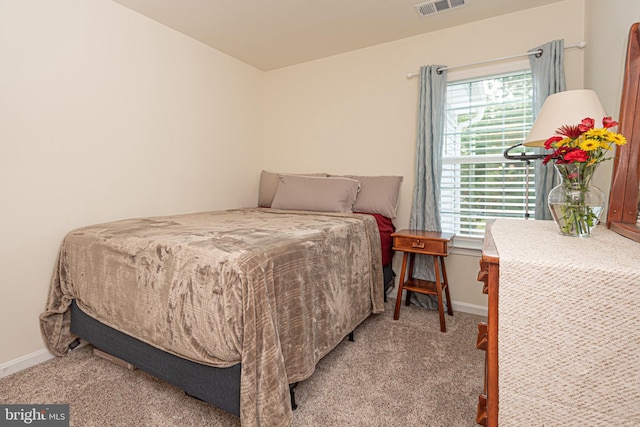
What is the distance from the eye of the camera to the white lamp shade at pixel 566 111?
122 cm

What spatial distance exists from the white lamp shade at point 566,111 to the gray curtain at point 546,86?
1.05 m

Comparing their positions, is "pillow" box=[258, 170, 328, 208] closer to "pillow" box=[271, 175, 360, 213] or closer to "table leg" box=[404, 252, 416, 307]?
"pillow" box=[271, 175, 360, 213]

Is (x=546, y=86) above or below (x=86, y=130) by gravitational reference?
above

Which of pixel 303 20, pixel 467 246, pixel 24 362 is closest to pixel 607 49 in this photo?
pixel 467 246

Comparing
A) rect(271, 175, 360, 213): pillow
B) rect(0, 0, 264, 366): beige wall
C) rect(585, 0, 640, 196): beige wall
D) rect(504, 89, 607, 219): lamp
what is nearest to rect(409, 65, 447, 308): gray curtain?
rect(271, 175, 360, 213): pillow

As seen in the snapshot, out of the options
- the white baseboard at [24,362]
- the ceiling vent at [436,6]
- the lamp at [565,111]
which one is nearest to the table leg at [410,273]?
the lamp at [565,111]

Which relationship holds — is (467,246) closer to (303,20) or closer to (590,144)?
(590,144)

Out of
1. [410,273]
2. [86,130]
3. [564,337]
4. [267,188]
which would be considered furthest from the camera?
[267,188]

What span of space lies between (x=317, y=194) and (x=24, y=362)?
A: 2.23 metres

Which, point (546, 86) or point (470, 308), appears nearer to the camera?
point (546, 86)

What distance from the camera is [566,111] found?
1251 mm

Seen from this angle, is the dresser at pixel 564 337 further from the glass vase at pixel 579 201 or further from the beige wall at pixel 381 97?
the beige wall at pixel 381 97

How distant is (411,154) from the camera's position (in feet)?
9.29

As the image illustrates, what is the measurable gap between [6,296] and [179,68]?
206cm
